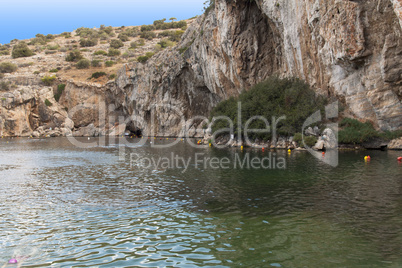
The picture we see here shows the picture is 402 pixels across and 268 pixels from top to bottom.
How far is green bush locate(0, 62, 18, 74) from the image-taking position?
8869 cm

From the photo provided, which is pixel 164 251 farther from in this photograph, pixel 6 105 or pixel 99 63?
pixel 99 63

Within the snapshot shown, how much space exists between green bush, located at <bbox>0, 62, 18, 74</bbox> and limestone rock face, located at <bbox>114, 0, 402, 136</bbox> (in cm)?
3865

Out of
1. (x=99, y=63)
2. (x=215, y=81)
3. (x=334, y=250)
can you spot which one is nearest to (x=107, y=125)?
(x=99, y=63)

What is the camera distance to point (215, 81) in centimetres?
5181

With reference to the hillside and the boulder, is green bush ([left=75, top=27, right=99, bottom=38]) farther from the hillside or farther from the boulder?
the boulder

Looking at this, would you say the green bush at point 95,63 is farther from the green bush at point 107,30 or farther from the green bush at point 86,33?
the green bush at point 107,30

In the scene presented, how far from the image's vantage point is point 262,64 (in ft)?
144

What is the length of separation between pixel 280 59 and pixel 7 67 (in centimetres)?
8161

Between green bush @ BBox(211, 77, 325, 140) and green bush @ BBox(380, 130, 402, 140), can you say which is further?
green bush @ BBox(211, 77, 325, 140)

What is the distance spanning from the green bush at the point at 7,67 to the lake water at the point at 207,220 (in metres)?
85.1

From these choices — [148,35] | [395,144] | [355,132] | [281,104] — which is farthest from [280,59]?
[148,35]

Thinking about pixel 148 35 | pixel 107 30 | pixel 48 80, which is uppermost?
pixel 107 30

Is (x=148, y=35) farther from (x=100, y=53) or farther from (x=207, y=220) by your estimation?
(x=207, y=220)

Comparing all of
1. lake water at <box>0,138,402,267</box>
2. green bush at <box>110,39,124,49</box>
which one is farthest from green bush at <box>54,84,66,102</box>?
lake water at <box>0,138,402,267</box>
